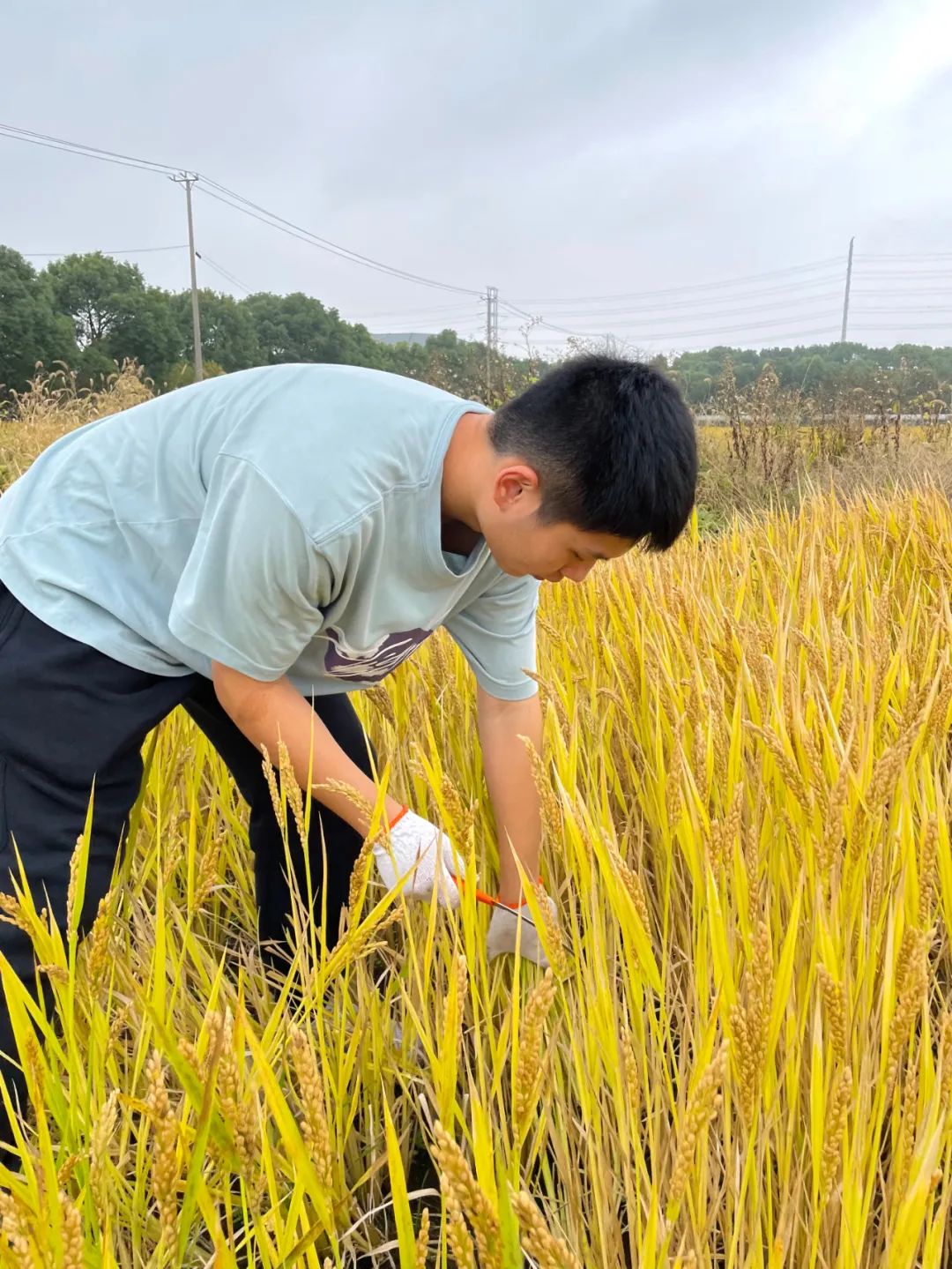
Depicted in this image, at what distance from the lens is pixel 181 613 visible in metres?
1.11

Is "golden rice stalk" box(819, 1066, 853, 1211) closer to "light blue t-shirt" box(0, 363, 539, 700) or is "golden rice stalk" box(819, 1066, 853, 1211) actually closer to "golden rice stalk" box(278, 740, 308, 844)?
"golden rice stalk" box(278, 740, 308, 844)

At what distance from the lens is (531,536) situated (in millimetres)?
1144

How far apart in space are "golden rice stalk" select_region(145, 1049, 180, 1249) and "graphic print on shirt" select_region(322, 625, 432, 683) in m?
0.86

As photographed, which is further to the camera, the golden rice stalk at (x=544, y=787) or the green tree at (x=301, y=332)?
the green tree at (x=301, y=332)

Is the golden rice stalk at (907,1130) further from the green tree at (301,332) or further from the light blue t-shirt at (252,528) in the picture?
the green tree at (301,332)

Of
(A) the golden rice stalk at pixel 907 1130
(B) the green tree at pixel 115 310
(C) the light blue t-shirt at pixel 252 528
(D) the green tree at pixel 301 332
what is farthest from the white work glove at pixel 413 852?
(D) the green tree at pixel 301 332

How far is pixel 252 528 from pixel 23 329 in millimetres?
41452

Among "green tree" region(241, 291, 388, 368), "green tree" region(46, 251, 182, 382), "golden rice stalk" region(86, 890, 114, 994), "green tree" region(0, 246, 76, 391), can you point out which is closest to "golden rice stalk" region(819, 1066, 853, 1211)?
"golden rice stalk" region(86, 890, 114, 994)

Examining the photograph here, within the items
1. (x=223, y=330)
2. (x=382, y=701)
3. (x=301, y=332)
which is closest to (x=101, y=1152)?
(x=382, y=701)

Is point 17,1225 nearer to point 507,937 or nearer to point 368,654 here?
point 507,937

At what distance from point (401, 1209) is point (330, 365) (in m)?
1.03

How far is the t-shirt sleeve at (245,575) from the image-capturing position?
1.08 metres

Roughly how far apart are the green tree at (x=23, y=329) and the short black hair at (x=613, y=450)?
129ft

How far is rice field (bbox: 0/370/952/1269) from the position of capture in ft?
1.94
